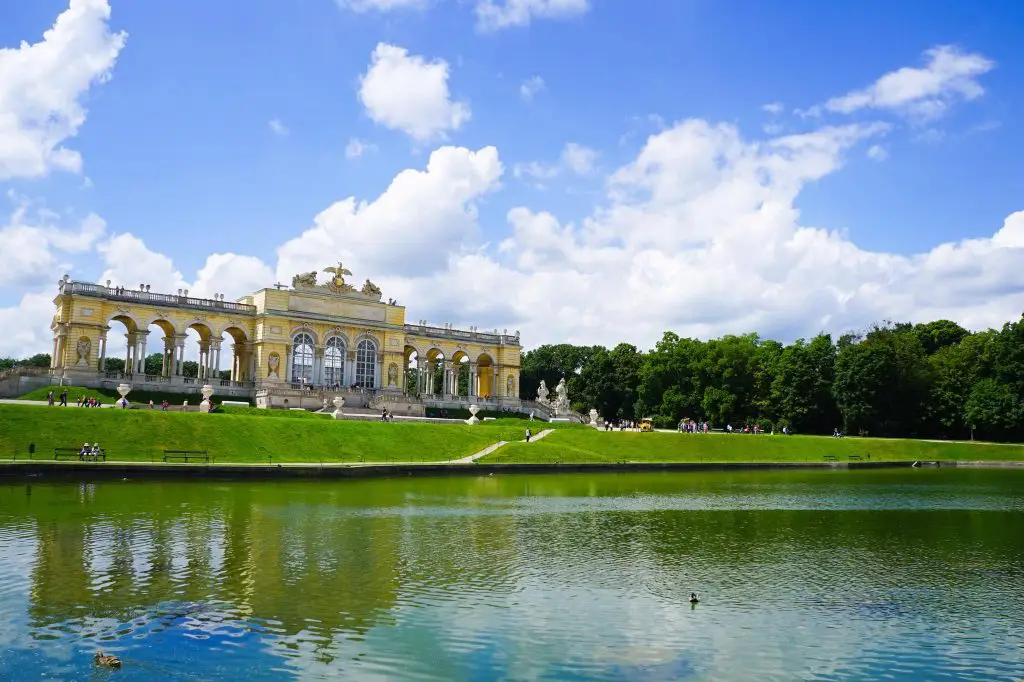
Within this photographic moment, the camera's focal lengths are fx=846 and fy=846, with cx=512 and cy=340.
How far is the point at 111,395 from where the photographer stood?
64.6m

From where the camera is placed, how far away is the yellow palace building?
67.8 meters

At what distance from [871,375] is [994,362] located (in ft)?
37.7

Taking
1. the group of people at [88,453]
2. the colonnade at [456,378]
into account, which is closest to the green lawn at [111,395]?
the group of people at [88,453]

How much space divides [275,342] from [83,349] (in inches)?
605

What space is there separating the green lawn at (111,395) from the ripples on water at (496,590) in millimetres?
32245

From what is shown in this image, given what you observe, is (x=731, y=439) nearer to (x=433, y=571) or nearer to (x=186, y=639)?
(x=433, y=571)

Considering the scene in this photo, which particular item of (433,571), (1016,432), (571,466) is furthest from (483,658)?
(1016,432)

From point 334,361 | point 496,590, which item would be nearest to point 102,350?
point 334,361

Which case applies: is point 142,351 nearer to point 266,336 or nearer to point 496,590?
point 266,336

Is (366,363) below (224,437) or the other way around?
the other way around

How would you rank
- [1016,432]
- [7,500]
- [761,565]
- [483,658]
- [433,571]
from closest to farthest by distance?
[483,658]
[433,571]
[761,565]
[7,500]
[1016,432]

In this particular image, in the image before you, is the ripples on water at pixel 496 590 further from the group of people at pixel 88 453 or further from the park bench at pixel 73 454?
the group of people at pixel 88 453

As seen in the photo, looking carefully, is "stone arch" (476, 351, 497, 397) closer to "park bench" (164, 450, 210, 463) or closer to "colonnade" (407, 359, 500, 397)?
"colonnade" (407, 359, 500, 397)

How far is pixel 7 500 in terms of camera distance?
27141 millimetres
